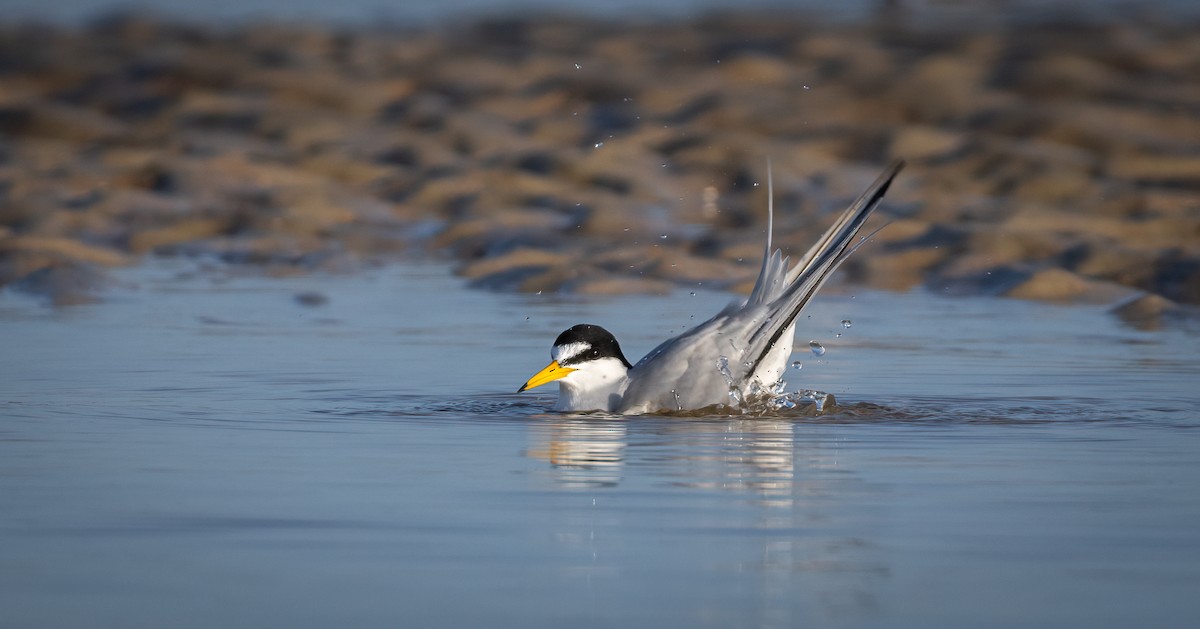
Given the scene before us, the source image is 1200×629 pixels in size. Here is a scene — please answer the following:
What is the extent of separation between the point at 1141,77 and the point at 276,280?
12.3m

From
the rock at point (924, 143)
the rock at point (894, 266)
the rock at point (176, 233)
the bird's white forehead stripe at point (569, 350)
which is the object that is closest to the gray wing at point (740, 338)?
the bird's white forehead stripe at point (569, 350)

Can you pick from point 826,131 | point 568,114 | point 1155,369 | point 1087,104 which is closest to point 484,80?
point 568,114

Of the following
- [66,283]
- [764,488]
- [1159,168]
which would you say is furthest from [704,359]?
[1159,168]

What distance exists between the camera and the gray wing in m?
7.43

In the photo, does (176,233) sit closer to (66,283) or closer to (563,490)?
(66,283)

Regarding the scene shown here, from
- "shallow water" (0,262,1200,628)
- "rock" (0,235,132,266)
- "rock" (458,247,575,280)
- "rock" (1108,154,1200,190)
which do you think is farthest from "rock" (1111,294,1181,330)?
"rock" (0,235,132,266)

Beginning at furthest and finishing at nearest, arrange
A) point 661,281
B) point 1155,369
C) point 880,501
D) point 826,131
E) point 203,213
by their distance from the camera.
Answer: point 826,131 → point 203,213 → point 661,281 → point 1155,369 → point 880,501

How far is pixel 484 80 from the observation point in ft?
74.6

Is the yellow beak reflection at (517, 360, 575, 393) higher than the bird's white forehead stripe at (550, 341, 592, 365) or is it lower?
lower

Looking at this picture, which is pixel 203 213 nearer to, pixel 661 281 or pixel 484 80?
pixel 661 281

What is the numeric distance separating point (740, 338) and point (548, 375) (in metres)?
0.77

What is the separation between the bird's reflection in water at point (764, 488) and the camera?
12.6 ft

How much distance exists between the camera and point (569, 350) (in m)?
7.59

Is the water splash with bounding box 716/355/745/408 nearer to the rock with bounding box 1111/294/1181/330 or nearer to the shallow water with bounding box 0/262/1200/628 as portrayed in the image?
the shallow water with bounding box 0/262/1200/628
